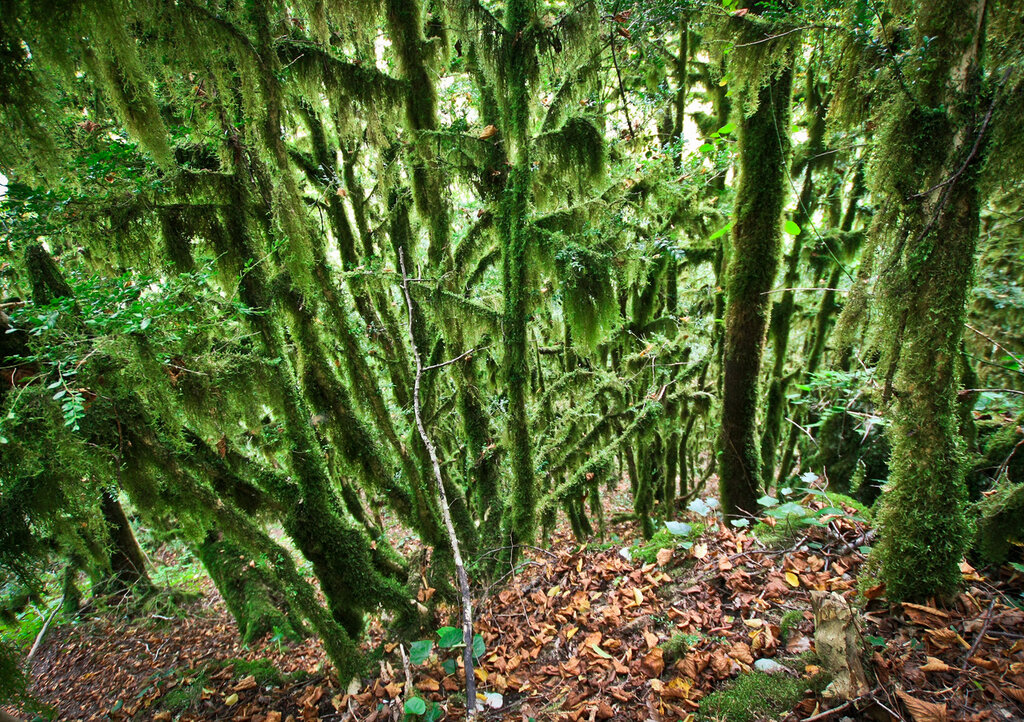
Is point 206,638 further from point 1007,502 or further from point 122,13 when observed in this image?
point 1007,502

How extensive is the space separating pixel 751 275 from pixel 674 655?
341cm

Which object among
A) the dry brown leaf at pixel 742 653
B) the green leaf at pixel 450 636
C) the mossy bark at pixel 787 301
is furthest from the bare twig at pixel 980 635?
the mossy bark at pixel 787 301

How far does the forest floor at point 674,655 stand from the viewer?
2.12 m

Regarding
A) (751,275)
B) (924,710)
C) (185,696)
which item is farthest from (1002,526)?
(185,696)

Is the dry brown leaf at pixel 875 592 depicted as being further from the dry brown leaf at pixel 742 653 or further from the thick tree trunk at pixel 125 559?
the thick tree trunk at pixel 125 559

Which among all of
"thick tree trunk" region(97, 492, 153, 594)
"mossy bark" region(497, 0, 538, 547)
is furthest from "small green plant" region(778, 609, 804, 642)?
"thick tree trunk" region(97, 492, 153, 594)

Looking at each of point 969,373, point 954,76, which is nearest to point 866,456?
point 969,373

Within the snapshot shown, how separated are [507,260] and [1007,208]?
220 inches

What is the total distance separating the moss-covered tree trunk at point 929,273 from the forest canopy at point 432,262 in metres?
0.01

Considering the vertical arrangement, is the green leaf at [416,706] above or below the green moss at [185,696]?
above

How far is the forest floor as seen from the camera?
6.95ft

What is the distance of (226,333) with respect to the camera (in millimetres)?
3621

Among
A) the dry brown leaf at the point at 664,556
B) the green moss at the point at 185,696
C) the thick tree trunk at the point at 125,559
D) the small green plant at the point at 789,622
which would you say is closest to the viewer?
the small green plant at the point at 789,622

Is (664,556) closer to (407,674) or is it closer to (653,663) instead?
(653,663)
